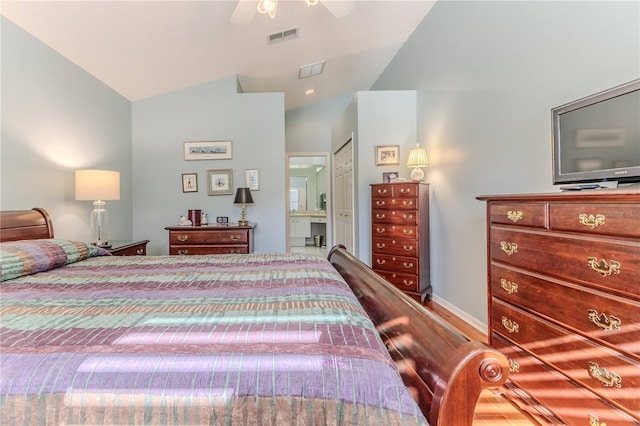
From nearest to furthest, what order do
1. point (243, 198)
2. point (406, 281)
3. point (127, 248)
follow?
point (127, 248) < point (406, 281) < point (243, 198)

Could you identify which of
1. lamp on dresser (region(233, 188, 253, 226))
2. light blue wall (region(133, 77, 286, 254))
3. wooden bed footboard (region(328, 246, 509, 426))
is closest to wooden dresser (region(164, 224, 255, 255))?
lamp on dresser (region(233, 188, 253, 226))

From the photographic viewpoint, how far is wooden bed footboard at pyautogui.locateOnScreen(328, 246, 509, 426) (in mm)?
622

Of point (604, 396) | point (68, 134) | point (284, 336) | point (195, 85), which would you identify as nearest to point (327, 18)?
point (195, 85)

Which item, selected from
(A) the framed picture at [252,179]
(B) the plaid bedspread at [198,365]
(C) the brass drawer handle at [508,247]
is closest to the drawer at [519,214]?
(C) the brass drawer handle at [508,247]

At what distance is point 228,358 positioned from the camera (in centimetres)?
67

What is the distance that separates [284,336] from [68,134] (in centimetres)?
304

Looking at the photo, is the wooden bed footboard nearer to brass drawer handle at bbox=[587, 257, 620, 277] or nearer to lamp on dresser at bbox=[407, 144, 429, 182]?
brass drawer handle at bbox=[587, 257, 620, 277]

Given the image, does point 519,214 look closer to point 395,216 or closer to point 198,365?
point 198,365

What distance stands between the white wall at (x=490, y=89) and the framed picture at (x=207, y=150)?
2.52m

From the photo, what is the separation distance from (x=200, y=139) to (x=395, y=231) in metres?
2.73

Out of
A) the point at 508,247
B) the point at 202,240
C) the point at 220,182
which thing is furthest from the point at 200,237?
the point at 508,247

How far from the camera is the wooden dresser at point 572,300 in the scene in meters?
1.00

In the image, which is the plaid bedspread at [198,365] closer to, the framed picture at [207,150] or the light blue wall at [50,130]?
the light blue wall at [50,130]

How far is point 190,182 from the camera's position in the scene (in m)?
3.79
